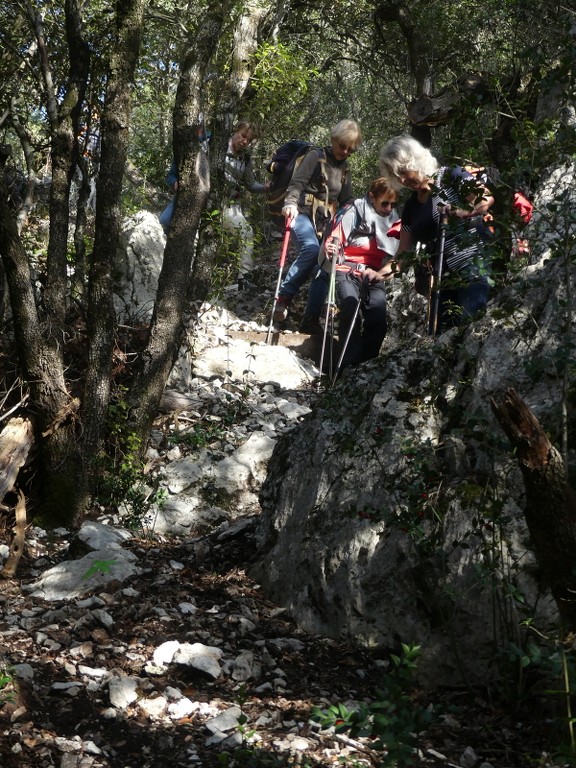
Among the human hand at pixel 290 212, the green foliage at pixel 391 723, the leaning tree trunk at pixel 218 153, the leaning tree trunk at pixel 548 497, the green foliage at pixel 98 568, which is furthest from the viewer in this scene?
the human hand at pixel 290 212

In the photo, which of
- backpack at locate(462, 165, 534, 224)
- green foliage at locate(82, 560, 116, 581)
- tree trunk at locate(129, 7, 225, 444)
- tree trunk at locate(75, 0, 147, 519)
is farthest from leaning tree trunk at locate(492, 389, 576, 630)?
tree trunk at locate(129, 7, 225, 444)

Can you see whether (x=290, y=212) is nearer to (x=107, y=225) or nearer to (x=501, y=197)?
(x=107, y=225)

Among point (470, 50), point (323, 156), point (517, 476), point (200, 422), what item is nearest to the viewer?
point (517, 476)

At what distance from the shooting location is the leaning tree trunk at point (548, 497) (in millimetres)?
3143

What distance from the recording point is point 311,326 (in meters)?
9.54

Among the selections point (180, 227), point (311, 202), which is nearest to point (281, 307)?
point (311, 202)

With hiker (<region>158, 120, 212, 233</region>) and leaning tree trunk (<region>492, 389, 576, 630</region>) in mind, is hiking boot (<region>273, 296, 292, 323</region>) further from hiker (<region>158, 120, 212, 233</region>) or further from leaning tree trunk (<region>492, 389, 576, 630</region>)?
leaning tree trunk (<region>492, 389, 576, 630</region>)

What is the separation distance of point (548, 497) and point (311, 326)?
6.51 metres

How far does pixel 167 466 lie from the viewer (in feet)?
23.5

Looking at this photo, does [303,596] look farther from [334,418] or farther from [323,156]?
[323,156]

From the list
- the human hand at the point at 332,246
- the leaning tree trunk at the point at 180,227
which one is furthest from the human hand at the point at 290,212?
the leaning tree trunk at the point at 180,227

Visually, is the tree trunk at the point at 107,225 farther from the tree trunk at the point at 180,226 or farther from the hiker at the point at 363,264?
the hiker at the point at 363,264

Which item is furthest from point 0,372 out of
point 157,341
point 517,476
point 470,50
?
point 470,50

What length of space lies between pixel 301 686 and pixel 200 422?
3863mm
